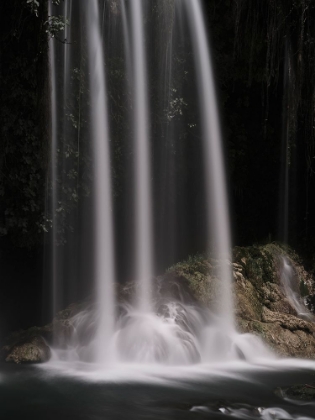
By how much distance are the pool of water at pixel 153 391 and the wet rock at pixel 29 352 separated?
29 centimetres

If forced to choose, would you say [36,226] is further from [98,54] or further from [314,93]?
[314,93]

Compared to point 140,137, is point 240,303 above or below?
below

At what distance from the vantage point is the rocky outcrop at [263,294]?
9625 millimetres

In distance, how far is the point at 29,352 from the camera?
8.94 m

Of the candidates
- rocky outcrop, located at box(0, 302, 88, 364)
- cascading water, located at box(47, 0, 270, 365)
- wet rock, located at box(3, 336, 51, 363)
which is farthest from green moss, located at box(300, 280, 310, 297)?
wet rock, located at box(3, 336, 51, 363)

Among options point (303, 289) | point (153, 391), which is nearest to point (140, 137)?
point (303, 289)

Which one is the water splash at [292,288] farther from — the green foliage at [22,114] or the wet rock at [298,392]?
the green foliage at [22,114]

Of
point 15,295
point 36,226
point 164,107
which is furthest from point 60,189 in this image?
point 164,107

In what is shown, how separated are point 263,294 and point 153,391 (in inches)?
163

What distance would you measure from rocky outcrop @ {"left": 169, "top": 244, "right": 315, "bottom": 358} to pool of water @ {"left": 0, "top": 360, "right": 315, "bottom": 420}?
0.61 metres

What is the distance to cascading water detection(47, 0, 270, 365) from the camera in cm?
925

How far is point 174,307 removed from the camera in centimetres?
998

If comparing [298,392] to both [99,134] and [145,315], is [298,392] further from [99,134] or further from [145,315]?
[99,134]

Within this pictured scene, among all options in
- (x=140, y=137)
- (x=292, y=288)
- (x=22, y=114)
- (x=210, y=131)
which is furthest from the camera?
(x=210, y=131)
